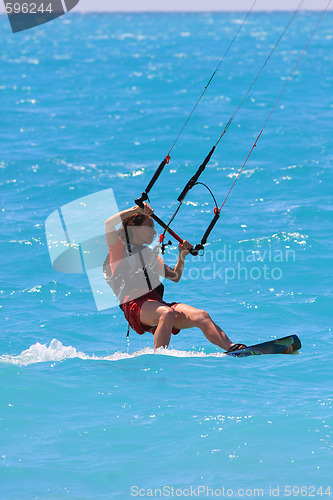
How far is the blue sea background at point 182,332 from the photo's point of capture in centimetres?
539

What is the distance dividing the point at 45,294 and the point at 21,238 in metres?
2.34

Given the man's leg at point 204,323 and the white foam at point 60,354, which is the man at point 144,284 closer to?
the man's leg at point 204,323

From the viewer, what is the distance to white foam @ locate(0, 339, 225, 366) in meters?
7.09

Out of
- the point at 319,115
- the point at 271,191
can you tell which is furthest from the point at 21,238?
the point at 319,115

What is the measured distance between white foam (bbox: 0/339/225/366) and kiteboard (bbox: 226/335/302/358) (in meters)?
0.25

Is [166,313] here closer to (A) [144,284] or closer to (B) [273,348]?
(A) [144,284]

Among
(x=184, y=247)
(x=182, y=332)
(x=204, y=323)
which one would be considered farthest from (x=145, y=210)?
(x=182, y=332)

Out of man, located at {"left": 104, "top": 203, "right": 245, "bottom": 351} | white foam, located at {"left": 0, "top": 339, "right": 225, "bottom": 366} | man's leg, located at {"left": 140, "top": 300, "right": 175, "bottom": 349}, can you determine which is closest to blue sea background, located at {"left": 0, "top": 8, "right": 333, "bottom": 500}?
white foam, located at {"left": 0, "top": 339, "right": 225, "bottom": 366}

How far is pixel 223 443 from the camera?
18.3 feet

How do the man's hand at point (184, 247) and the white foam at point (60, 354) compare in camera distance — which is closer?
the man's hand at point (184, 247)

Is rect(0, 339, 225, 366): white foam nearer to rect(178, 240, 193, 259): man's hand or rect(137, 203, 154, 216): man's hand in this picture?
rect(178, 240, 193, 259): man's hand

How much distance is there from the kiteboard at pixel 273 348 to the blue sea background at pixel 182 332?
0.12 m

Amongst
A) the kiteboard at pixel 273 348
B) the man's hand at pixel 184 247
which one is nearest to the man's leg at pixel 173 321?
the kiteboard at pixel 273 348

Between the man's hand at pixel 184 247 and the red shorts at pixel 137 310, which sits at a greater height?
the man's hand at pixel 184 247
